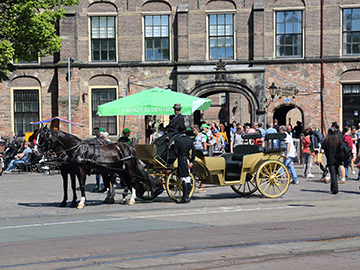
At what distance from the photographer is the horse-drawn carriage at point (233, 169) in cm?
1255

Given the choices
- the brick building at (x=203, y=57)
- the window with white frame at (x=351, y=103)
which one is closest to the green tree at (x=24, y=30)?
the brick building at (x=203, y=57)

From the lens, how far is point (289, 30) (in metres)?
28.6

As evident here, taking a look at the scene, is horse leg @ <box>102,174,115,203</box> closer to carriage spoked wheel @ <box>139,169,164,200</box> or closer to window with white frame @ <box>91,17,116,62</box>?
carriage spoked wheel @ <box>139,169,164,200</box>

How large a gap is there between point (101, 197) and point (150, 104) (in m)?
3.25

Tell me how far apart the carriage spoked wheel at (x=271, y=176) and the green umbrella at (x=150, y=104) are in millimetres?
3784

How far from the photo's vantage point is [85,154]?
12.0m

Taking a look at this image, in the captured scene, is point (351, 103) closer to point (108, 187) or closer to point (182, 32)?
point (182, 32)

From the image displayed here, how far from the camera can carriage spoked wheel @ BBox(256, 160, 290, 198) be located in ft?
42.5

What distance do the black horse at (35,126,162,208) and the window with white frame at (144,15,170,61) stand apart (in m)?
17.0

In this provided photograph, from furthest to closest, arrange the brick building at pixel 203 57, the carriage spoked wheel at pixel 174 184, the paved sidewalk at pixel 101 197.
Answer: the brick building at pixel 203 57
the carriage spoked wheel at pixel 174 184
the paved sidewalk at pixel 101 197

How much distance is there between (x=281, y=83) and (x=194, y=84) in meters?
4.51

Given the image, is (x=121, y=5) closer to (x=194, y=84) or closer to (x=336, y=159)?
(x=194, y=84)

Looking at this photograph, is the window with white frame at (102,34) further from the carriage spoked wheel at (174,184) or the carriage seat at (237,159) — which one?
the carriage spoked wheel at (174,184)

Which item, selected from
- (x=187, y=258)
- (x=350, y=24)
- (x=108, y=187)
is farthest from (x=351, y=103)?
(x=187, y=258)
